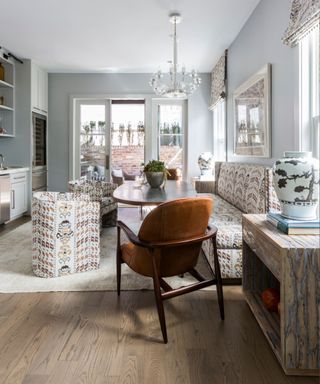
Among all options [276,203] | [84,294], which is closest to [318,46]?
[276,203]

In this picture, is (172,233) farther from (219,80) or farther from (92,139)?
(92,139)

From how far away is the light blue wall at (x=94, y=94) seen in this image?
20.0ft

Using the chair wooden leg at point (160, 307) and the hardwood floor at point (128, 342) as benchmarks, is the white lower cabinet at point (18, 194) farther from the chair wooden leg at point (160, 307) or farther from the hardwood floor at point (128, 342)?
the chair wooden leg at point (160, 307)

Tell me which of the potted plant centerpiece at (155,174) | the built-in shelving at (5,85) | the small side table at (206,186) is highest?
the built-in shelving at (5,85)

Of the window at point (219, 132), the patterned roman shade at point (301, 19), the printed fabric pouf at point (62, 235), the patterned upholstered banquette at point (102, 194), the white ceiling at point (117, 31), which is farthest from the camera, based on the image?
the window at point (219, 132)

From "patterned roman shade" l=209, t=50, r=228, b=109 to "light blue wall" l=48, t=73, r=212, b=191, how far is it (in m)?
0.38

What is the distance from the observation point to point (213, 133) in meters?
6.10

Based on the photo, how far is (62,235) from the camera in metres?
2.65

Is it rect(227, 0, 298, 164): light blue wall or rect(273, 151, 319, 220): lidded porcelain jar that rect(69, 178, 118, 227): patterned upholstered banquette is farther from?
rect(273, 151, 319, 220): lidded porcelain jar

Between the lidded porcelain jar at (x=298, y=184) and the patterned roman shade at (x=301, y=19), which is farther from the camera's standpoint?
the patterned roman shade at (x=301, y=19)

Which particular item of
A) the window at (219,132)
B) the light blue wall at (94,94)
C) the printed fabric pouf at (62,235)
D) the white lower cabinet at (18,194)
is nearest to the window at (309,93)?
the printed fabric pouf at (62,235)

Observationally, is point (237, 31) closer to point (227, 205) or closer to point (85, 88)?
point (227, 205)

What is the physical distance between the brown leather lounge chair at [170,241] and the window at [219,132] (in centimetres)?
355

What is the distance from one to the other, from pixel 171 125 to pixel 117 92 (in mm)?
1205
